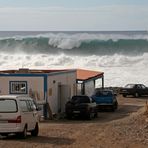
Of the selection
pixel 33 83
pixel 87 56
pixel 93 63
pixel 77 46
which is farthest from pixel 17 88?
pixel 77 46

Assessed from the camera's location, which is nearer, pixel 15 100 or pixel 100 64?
pixel 15 100

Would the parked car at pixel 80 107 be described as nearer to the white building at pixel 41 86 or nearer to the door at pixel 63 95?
the white building at pixel 41 86

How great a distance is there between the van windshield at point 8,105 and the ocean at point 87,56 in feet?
129

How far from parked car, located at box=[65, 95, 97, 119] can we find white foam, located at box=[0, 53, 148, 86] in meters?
31.4

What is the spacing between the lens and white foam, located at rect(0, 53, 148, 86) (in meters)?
68.2

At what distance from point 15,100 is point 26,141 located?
60.7 inches

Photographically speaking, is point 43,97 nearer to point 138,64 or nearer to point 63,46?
point 138,64

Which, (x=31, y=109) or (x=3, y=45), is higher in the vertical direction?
(x=3, y=45)

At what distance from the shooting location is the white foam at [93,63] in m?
68.2

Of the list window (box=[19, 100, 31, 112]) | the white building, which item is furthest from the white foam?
window (box=[19, 100, 31, 112])

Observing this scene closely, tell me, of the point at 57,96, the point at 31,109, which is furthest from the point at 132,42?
the point at 31,109

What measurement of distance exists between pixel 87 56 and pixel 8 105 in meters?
66.0

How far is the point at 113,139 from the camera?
2103 cm

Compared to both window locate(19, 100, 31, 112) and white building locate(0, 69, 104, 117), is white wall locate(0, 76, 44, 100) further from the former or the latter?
window locate(19, 100, 31, 112)
